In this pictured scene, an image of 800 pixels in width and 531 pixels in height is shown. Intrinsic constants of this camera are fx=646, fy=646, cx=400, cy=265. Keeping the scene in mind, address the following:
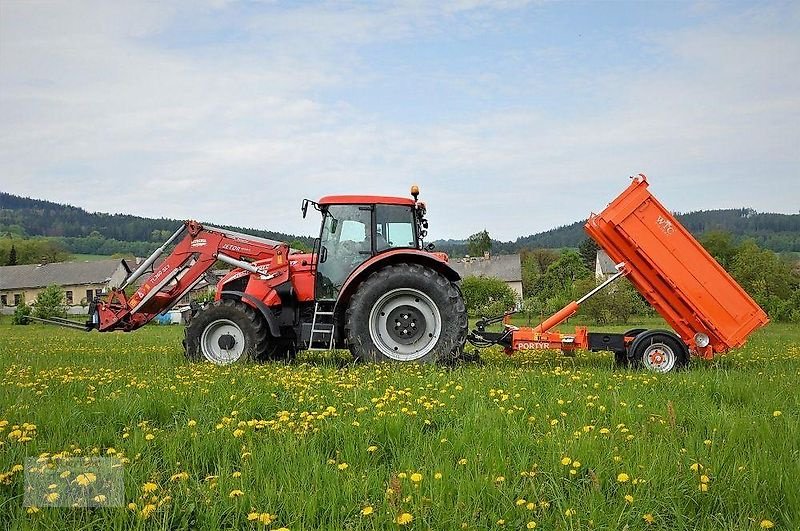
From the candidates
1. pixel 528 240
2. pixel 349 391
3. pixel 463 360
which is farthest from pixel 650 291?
pixel 528 240

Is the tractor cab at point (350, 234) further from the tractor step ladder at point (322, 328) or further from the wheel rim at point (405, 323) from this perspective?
the wheel rim at point (405, 323)

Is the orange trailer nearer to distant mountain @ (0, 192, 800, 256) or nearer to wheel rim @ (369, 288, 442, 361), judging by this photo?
wheel rim @ (369, 288, 442, 361)

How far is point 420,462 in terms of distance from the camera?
402 cm

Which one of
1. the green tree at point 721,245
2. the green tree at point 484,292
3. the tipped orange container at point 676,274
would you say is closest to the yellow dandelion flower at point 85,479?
the tipped orange container at point 676,274

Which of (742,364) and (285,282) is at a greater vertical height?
(285,282)

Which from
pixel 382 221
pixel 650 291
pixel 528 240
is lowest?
pixel 650 291

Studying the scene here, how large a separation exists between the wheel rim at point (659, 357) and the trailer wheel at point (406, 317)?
264 centimetres

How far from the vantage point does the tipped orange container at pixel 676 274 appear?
9.17 metres

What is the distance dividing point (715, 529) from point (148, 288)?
9943mm

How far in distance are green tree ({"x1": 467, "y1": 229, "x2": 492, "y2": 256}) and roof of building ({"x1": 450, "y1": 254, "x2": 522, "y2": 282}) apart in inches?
603

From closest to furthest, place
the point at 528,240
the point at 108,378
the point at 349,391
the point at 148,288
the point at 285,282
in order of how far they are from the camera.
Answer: the point at 349,391 < the point at 108,378 < the point at 285,282 < the point at 148,288 < the point at 528,240

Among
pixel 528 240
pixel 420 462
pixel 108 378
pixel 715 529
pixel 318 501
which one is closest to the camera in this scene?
pixel 715 529

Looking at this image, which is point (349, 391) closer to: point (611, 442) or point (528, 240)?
point (611, 442)

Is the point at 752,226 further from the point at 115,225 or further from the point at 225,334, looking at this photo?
the point at 225,334
